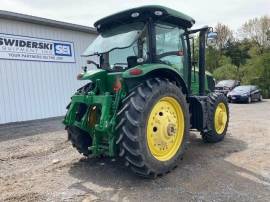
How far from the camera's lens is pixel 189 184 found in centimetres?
416

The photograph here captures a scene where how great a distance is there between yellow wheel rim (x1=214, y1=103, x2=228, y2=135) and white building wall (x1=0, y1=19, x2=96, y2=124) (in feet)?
23.6

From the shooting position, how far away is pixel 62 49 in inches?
491

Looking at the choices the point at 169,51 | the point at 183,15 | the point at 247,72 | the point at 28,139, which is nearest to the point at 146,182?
the point at 169,51

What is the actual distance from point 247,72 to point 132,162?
28.1 meters

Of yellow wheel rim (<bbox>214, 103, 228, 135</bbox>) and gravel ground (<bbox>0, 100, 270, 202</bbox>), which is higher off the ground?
yellow wheel rim (<bbox>214, 103, 228, 135</bbox>)

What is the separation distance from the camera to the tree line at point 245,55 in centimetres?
2864

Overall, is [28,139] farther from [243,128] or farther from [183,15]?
[243,128]

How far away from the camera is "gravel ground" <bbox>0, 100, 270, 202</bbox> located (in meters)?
3.83

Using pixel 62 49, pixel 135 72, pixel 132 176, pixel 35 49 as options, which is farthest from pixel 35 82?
pixel 135 72

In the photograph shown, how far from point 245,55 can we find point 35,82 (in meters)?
33.7

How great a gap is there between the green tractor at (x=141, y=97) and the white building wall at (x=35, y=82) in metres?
6.14

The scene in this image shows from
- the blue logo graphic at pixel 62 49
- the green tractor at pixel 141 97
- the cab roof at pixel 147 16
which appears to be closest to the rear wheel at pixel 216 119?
the green tractor at pixel 141 97

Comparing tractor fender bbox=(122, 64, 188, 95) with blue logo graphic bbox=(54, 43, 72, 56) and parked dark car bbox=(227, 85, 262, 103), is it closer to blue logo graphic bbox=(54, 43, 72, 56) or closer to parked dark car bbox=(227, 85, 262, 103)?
blue logo graphic bbox=(54, 43, 72, 56)

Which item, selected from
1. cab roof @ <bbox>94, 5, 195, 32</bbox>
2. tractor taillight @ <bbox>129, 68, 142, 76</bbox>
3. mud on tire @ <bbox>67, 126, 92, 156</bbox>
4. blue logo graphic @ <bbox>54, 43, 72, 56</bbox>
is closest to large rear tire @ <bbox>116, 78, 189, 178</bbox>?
tractor taillight @ <bbox>129, 68, 142, 76</bbox>
